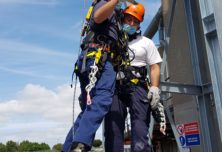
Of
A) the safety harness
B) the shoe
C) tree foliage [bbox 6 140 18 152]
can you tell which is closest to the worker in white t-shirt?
the safety harness

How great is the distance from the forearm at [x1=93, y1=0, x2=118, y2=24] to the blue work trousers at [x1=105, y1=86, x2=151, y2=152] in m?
0.74

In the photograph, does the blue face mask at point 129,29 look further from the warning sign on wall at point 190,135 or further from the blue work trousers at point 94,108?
the warning sign on wall at point 190,135

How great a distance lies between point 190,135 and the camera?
18.5 ft

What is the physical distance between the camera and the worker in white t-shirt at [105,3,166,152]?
321 centimetres

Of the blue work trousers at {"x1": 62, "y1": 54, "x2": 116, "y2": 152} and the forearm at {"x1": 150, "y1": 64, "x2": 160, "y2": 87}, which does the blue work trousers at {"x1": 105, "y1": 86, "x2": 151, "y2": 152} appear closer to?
the forearm at {"x1": 150, "y1": 64, "x2": 160, "y2": 87}

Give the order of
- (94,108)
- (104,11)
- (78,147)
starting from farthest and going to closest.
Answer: (104,11) → (94,108) → (78,147)

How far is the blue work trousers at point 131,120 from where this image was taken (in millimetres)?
3172

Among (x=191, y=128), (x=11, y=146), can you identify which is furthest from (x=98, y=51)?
(x=11, y=146)

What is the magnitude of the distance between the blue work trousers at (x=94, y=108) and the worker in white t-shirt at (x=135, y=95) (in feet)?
1.26

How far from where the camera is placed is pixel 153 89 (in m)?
3.23

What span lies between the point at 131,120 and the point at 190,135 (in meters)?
2.60

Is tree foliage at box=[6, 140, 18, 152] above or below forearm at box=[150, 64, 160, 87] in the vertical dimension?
above

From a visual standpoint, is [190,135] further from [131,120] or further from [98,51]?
[98,51]

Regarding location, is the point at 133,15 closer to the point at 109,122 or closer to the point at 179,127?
the point at 109,122
